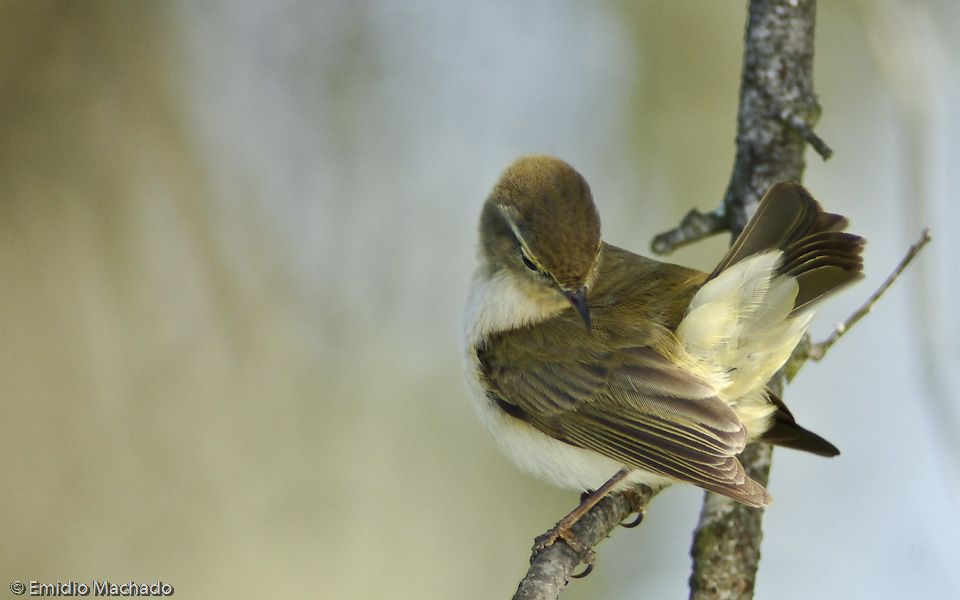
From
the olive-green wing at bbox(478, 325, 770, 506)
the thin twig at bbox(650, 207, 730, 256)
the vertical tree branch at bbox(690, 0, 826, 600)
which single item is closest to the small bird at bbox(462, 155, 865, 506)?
the olive-green wing at bbox(478, 325, 770, 506)

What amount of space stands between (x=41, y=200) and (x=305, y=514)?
240cm

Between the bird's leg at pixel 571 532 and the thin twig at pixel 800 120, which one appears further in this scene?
the thin twig at pixel 800 120

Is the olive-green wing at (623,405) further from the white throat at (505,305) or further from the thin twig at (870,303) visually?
the thin twig at (870,303)

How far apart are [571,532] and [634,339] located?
741mm

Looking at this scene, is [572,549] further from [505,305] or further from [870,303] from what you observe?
[870,303]

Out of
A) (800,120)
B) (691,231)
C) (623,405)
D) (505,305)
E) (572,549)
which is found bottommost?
(572,549)

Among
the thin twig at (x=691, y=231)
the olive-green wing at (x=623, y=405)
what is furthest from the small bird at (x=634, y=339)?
the thin twig at (x=691, y=231)

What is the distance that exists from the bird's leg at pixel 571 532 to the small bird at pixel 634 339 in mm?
51

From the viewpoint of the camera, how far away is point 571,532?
290cm

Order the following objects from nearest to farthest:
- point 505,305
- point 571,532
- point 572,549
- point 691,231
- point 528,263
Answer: point 572,549 < point 571,532 < point 528,263 < point 505,305 < point 691,231

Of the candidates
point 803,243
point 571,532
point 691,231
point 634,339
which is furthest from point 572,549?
point 691,231

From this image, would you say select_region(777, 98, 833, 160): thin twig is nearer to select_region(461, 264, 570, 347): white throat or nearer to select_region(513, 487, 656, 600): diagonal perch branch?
select_region(461, 264, 570, 347): white throat

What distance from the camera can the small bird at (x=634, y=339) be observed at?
111 inches

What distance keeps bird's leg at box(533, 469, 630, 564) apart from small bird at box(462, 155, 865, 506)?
0.05m
